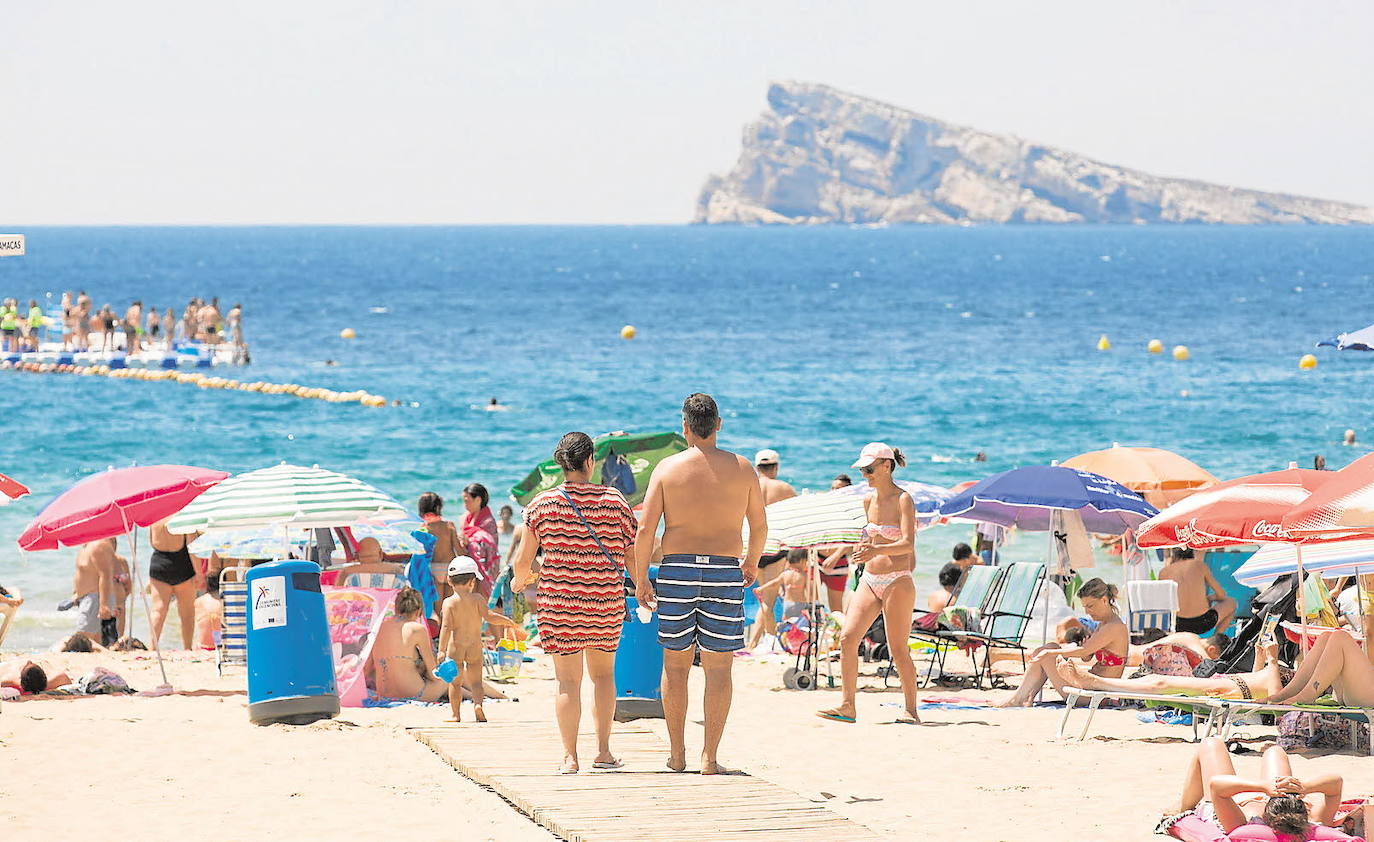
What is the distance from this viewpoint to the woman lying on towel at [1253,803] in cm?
569

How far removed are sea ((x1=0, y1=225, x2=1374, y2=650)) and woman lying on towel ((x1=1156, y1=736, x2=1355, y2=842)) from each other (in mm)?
9455

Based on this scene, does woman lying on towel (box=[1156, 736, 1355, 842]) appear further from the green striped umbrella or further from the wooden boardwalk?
the green striped umbrella

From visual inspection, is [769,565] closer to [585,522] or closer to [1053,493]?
[1053,493]

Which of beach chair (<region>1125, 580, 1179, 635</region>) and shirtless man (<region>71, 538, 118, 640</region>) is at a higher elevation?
beach chair (<region>1125, 580, 1179, 635</region>)

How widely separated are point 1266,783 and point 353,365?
36216 millimetres

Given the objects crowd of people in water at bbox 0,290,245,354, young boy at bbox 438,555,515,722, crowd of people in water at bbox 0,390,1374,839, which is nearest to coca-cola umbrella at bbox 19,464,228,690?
crowd of people in water at bbox 0,390,1374,839

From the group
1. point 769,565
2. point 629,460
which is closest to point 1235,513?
point 769,565

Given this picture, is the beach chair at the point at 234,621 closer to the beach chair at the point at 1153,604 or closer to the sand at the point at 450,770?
the sand at the point at 450,770

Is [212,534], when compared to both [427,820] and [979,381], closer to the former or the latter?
[427,820]

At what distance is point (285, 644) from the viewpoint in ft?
27.3

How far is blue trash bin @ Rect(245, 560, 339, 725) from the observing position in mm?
8312

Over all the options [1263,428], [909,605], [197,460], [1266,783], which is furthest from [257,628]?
[1263,428]

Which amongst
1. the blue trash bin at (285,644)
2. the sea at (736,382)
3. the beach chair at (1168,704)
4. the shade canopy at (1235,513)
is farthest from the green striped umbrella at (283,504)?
the sea at (736,382)

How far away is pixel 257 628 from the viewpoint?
27.3ft
